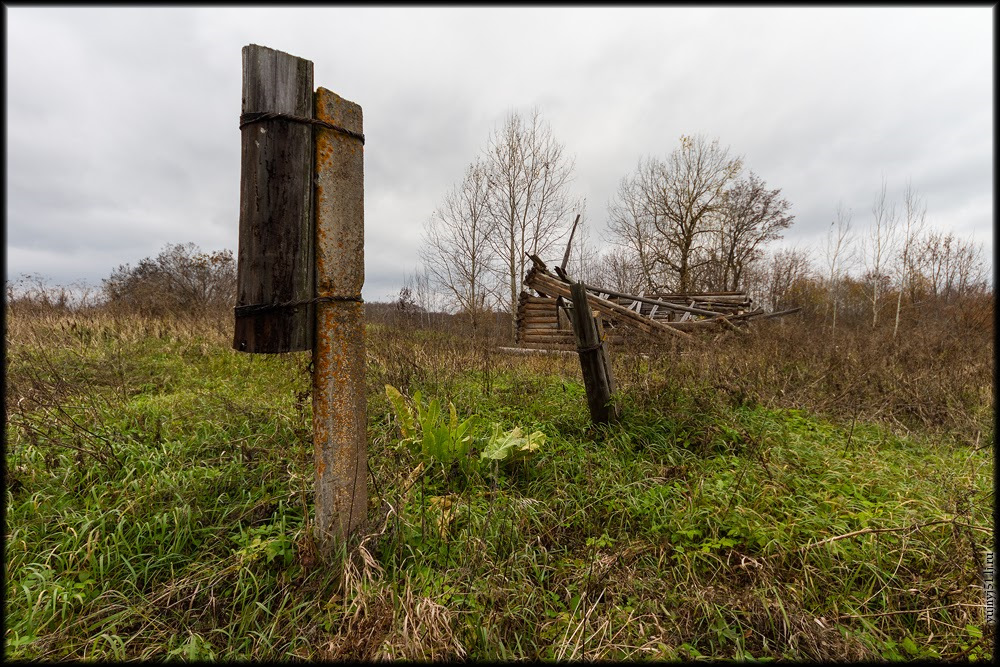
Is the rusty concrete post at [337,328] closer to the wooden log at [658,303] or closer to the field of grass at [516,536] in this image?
the field of grass at [516,536]

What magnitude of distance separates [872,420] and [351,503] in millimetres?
5731

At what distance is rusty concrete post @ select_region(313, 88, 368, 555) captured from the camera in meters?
1.89

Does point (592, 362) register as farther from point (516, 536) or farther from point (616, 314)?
point (616, 314)

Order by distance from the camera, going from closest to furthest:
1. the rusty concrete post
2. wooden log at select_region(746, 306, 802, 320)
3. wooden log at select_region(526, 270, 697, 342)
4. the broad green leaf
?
the rusty concrete post
the broad green leaf
wooden log at select_region(526, 270, 697, 342)
wooden log at select_region(746, 306, 802, 320)

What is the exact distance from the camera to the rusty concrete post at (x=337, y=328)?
1.89m

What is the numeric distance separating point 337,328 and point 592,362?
254cm

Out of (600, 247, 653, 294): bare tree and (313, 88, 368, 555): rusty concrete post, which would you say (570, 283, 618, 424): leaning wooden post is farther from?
(600, 247, 653, 294): bare tree

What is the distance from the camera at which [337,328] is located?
6.26 ft

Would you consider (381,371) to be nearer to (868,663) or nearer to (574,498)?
(574,498)

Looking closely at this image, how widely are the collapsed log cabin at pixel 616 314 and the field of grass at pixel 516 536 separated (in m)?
5.33

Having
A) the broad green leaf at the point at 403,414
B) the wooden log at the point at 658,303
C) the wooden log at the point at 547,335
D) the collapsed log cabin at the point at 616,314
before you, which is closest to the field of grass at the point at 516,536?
the broad green leaf at the point at 403,414

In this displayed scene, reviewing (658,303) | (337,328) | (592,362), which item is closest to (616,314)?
(658,303)

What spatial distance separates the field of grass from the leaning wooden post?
7.9 inches

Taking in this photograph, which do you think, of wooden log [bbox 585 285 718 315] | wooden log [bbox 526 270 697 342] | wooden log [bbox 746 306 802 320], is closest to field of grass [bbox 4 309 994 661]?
wooden log [bbox 526 270 697 342]
